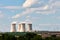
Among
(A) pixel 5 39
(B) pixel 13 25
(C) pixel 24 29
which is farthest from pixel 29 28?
(A) pixel 5 39

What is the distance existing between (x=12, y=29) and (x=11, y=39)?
61131 mm

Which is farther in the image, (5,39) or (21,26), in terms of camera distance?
(21,26)

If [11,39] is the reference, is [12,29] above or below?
above

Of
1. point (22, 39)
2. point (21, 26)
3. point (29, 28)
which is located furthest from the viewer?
point (21, 26)

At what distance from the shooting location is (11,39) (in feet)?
188

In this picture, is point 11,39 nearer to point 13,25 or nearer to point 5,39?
point 5,39

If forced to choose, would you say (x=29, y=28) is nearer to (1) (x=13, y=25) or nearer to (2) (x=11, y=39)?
(1) (x=13, y=25)

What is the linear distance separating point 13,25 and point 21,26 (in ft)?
15.3

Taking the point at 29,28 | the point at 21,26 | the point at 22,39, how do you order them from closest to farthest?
the point at 22,39
the point at 29,28
the point at 21,26

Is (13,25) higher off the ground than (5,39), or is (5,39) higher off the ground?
(13,25)

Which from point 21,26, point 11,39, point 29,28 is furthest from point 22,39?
point 21,26

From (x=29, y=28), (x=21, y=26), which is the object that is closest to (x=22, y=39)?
(x=29, y=28)

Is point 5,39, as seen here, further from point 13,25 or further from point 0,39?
point 13,25

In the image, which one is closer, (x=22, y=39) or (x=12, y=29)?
(x=22, y=39)
